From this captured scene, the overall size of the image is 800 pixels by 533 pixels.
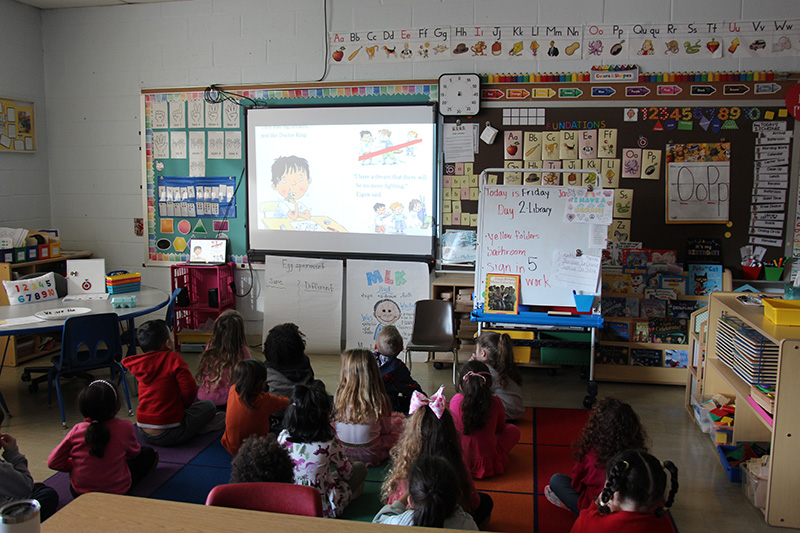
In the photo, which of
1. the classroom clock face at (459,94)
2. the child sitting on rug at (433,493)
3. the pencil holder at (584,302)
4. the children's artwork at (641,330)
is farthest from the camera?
the classroom clock face at (459,94)

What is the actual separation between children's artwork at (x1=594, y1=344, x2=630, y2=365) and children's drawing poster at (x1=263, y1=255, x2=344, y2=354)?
89.7 inches

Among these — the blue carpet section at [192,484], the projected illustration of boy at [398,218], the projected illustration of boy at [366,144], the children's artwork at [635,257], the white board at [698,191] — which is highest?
the projected illustration of boy at [366,144]

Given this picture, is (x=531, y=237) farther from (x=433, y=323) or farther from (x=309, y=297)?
(x=309, y=297)

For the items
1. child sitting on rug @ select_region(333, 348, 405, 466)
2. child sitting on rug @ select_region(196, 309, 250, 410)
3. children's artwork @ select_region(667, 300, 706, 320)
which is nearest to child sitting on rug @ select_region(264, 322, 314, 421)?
child sitting on rug @ select_region(196, 309, 250, 410)

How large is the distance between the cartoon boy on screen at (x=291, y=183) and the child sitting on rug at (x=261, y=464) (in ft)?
12.0

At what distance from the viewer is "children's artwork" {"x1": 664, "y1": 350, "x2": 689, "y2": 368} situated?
4820 mm

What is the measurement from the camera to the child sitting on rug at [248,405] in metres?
3.24

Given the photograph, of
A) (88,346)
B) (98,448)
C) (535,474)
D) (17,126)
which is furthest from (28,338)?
(535,474)

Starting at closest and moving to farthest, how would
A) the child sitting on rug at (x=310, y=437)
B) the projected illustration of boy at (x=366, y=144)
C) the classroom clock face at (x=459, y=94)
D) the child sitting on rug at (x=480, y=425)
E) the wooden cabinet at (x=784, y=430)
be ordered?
the child sitting on rug at (x=310, y=437), the wooden cabinet at (x=784, y=430), the child sitting on rug at (x=480, y=425), the classroom clock face at (x=459, y=94), the projected illustration of boy at (x=366, y=144)

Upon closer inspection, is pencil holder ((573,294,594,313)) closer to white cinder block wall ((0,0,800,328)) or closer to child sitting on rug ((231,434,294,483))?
white cinder block wall ((0,0,800,328))

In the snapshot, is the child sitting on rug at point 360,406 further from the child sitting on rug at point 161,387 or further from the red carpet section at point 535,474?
the child sitting on rug at point 161,387

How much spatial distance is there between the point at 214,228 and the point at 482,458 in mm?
3736

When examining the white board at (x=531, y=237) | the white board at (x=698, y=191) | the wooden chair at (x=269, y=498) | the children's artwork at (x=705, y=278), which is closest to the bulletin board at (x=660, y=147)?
the white board at (x=698, y=191)

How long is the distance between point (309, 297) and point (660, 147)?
10.7ft
